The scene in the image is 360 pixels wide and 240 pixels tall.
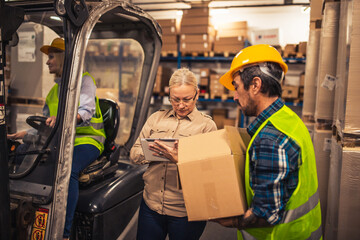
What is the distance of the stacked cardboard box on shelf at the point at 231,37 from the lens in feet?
25.8

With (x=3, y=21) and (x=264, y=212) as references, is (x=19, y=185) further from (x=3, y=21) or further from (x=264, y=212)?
(x=264, y=212)

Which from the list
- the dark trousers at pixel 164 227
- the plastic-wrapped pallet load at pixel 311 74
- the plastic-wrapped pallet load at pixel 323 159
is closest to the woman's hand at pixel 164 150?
the dark trousers at pixel 164 227

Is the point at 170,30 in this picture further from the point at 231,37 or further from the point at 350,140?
the point at 350,140

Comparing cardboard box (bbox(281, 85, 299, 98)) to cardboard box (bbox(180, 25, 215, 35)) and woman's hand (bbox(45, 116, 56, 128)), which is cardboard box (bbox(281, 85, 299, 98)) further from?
woman's hand (bbox(45, 116, 56, 128))

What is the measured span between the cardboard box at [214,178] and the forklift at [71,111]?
1104mm

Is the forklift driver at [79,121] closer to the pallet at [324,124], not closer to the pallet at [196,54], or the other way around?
the pallet at [324,124]

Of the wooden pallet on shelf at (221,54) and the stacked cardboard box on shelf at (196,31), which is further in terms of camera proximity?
the wooden pallet on shelf at (221,54)

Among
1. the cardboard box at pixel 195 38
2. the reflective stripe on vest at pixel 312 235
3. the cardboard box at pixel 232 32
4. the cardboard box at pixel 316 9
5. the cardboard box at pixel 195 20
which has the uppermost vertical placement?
the cardboard box at pixel 195 20

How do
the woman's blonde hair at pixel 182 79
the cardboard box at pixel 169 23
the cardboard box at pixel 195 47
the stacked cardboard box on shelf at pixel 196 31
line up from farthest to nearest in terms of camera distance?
the cardboard box at pixel 169 23, the cardboard box at pixel 195 47, the stacked cardboard box on shelf at pixel 196 31, the woman's blonde hair at pixel 182 79

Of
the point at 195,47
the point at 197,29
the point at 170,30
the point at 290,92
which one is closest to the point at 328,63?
the point at 290,92

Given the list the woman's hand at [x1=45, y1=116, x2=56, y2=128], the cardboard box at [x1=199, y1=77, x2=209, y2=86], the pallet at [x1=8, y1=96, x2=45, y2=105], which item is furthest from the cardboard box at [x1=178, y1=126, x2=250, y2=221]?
the cardboard box at [x1=199, y1=77, x2=209, y2=86]

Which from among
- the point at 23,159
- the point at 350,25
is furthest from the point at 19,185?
the point at 350,25

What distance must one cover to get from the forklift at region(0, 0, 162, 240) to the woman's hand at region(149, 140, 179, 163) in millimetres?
727

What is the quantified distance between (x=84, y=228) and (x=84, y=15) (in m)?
1.79
